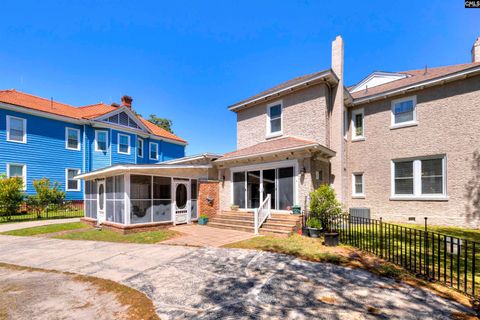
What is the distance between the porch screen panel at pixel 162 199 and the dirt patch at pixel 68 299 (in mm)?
6085

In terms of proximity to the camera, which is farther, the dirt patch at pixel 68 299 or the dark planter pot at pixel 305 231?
the dark planter pot at pixel 305 231

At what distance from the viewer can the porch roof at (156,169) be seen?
34.9 feet

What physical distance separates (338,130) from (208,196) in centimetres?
816

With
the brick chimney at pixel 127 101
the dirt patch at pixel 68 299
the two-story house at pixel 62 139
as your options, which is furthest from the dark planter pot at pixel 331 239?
the brick chimney at pixel 127 101

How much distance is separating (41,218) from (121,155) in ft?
26.8

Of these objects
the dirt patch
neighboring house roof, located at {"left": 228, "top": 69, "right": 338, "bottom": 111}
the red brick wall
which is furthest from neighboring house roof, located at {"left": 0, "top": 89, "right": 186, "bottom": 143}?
the dirt patch

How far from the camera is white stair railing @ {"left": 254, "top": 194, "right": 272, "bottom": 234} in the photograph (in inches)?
397

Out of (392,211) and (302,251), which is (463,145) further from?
(302,251)

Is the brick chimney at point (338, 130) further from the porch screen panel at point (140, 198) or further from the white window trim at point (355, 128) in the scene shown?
the porch screen panel at point (140, 198)

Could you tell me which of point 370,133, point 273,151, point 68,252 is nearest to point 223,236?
point 273,151

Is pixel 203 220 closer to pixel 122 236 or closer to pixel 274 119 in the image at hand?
pixel 122 236

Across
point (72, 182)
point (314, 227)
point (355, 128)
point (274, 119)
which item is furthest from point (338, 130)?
point (72, 182)

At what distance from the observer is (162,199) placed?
12.1m

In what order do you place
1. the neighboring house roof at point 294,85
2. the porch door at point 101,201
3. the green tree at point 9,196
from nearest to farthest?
the neighboring house roof at point 294,85, the porch door at point 101,201, the green tree at point 9,196
